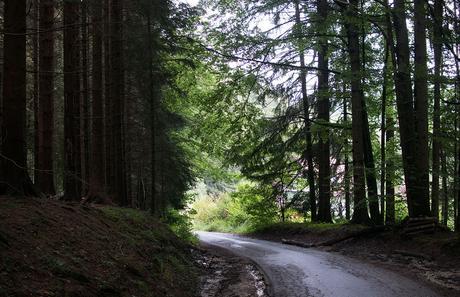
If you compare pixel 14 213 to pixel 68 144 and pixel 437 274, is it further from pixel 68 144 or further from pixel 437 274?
pixel 437 274

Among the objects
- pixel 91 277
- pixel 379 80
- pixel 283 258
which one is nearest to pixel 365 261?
pixel 283 258

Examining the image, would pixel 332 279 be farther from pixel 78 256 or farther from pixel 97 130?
pixel 97 130

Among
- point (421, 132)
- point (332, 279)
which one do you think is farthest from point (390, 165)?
point (332, 279)

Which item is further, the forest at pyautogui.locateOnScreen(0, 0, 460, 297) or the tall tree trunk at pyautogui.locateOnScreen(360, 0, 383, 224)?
the tall tree trunk at pyautogui.locateOnScreen(360, 0, 383, 224)

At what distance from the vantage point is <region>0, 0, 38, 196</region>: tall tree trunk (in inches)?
260

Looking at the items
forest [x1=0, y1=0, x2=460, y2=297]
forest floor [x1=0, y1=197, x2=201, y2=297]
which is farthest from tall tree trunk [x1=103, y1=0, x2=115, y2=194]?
forest floor [x1=0, y1=197, x2=201, y2=297]

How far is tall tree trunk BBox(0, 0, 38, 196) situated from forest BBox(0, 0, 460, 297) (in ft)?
0.06

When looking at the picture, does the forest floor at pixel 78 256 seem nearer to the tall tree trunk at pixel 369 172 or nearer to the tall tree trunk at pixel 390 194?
the tall tree trunk at pixel 369 172

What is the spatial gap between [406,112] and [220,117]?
9246 mm

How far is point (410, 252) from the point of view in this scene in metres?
11.8

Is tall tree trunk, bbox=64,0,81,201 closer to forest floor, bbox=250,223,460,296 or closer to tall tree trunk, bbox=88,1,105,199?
tall tree trunk, bbox=88,1,105,199

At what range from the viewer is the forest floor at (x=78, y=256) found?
16.2 ft

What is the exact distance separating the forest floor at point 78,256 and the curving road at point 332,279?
75.0 inches

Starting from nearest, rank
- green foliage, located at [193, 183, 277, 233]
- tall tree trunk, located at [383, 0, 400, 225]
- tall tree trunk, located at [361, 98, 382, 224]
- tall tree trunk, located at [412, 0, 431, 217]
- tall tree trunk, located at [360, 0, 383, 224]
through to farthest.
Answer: tall tree trunk, located at [412, 0, 431, 217] → tall tree trunk, located at [383, 0, 400, 225] → tall tree trunk, located at [360, 0, 383, 224] → tall tree trunk, located at [361, 98, 382, 224] → green foliage, located at [193, 183, 277, 233]
